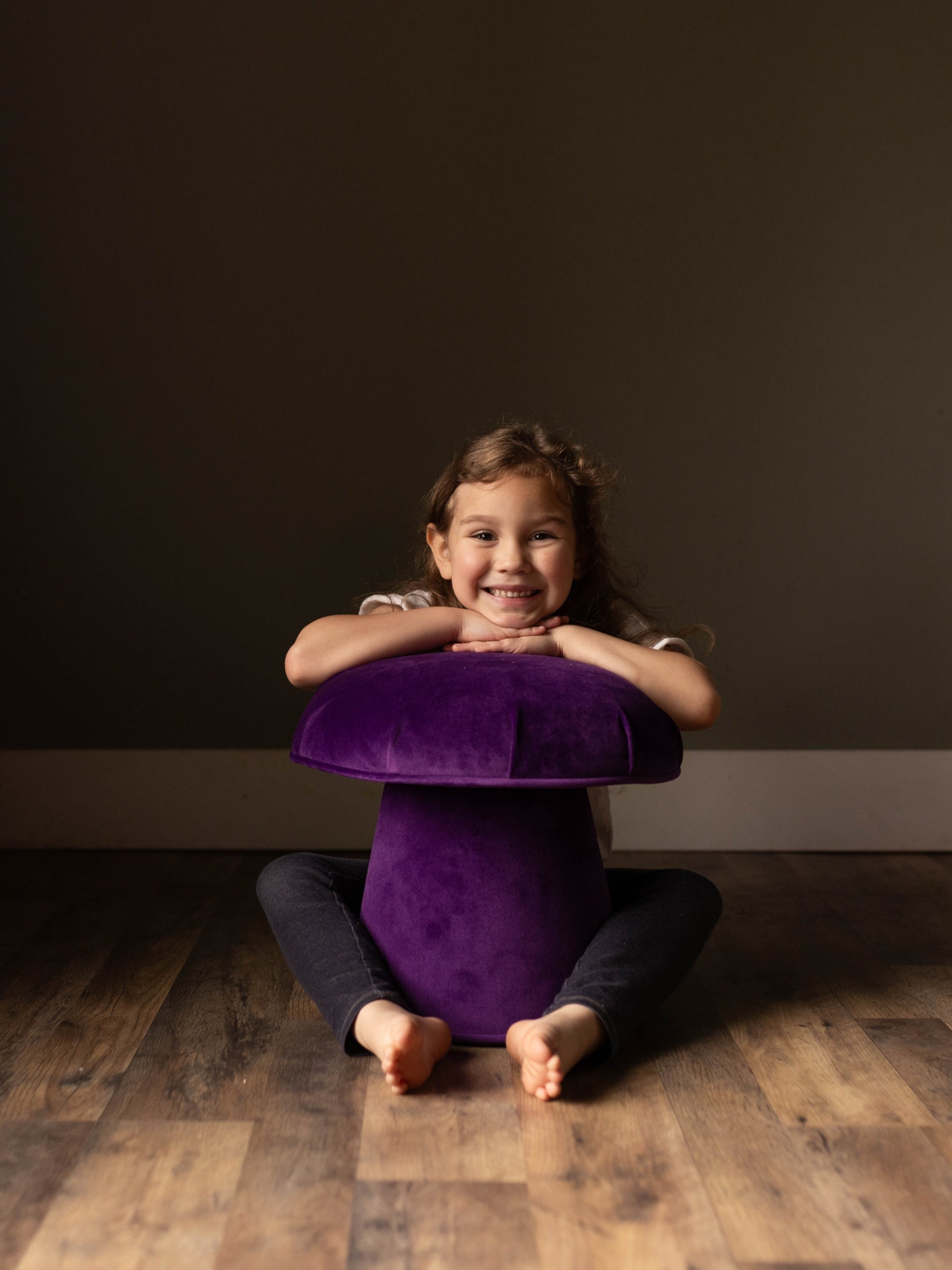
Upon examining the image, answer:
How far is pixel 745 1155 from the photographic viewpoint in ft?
3.08

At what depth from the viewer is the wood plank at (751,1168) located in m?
0.81

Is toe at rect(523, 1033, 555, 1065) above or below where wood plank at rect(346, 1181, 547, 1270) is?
above

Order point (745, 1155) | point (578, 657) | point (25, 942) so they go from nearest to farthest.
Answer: point (745, 1155), point (578, 657), point (25, 942)

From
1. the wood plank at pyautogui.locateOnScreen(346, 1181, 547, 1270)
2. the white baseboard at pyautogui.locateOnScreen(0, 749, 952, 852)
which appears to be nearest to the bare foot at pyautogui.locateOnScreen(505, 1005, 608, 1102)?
the wood plank at pyautogui.locateOnScreen(346, 1181, 547, 1270)

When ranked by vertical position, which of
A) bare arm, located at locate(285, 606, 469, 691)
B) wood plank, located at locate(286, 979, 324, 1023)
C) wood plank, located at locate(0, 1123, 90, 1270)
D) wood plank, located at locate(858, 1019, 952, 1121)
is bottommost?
wood plank, located at locate(286, 979, 324, 1023)

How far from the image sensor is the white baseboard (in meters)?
2.03

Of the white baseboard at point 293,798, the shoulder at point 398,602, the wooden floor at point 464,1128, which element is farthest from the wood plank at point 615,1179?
the white baseboard at point 293,798

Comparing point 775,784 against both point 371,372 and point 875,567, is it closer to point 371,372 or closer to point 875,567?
point 875,567

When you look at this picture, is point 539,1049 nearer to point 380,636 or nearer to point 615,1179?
point 615,1179

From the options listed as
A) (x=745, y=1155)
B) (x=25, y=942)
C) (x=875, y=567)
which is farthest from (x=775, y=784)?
(x=25, y=942)

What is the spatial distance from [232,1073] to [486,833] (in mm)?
348

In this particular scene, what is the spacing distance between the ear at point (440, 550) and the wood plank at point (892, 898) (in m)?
0.79

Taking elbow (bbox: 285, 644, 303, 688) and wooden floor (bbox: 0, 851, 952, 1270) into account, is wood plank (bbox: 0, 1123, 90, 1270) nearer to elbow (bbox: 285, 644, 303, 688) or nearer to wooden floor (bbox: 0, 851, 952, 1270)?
wooden floor (bbox: 0, 851, 952, 1270)

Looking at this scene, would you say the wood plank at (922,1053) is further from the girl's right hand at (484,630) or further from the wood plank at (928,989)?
the girl's right hand at (484,630)
